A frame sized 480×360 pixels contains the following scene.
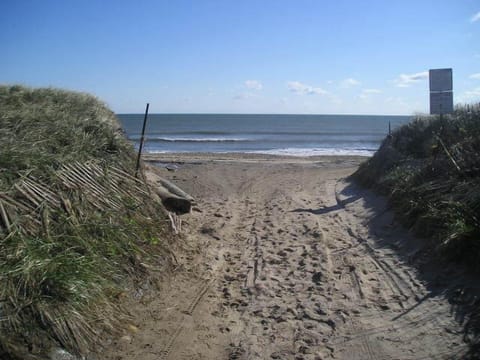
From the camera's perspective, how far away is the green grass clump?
195 inches

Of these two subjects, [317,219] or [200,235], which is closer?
[200,235]

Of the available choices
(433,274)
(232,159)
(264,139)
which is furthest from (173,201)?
(264,139)

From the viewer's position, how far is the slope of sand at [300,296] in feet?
12.3

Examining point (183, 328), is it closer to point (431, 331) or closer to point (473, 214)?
point (431, 331)

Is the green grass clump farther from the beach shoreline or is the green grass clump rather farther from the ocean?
the beach shoreline

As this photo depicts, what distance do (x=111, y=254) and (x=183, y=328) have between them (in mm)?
1136

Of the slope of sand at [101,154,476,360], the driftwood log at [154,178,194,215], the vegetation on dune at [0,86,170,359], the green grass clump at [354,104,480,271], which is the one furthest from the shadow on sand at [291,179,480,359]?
the driftwood log at [154,178,194,215]

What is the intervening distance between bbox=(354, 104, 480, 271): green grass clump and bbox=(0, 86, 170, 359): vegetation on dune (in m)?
3.66

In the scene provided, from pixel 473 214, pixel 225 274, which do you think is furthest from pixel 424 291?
pixel 225 274

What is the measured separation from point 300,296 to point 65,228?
2.66 metres

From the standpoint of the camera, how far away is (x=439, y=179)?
6812 millimetres

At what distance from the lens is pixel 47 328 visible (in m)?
3.16

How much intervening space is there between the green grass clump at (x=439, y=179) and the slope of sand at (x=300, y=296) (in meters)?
0.33

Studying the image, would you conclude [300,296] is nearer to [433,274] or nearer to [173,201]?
[433,274]
